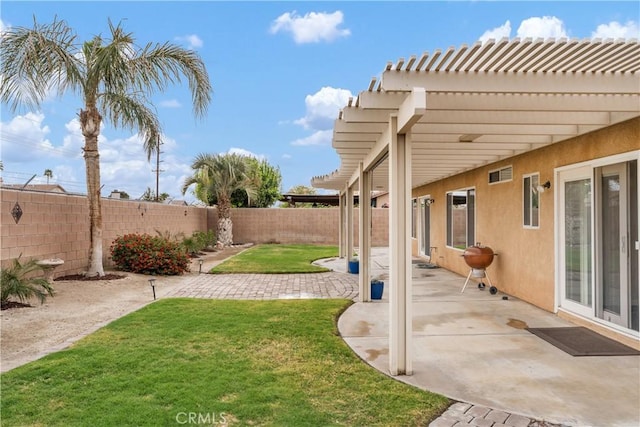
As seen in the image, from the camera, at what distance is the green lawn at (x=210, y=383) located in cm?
338

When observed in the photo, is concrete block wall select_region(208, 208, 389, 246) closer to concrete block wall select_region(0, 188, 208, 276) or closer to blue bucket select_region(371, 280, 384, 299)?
concrete block wall select_region(0, 188, 208, 276)

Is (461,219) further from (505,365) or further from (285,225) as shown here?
(285,225)

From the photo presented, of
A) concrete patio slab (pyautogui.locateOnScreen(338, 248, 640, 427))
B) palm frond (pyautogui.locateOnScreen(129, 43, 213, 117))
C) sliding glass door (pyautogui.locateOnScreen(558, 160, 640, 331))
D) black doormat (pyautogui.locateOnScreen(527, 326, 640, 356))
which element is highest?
palm frond (pyautogui.locateOnScreen(129, 43, 213, 117))

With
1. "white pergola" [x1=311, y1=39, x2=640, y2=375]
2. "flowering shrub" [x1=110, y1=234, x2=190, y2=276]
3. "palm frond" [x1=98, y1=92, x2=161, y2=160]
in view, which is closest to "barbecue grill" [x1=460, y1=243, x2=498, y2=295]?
"white pergola" [x1=311, y1=39, x2=640, y2=375]

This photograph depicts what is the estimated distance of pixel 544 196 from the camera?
732 cm

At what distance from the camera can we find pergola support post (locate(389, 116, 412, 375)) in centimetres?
438

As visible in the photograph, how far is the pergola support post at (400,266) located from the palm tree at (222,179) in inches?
671

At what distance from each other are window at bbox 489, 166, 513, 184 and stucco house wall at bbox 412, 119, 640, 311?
9 centimetres

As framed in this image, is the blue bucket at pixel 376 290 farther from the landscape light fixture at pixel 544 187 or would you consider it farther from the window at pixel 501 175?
the window at pixel 501 175

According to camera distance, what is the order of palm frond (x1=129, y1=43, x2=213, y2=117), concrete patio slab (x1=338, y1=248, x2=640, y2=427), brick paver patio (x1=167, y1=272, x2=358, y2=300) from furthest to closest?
palm frond (x1=129, y1=43, x2=213, y2=117) < brick paver patio (x1=167, y1=272, x2=358, y2=300) < concrete patio slab (x1=338, y1=248, x2=640, y2=427)

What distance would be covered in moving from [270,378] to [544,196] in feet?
18.7

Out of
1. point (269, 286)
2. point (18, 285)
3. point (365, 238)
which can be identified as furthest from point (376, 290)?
point (18, 285)

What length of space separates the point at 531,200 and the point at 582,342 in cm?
320

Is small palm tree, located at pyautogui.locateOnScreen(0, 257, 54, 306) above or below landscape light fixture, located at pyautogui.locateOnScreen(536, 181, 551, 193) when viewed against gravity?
below
